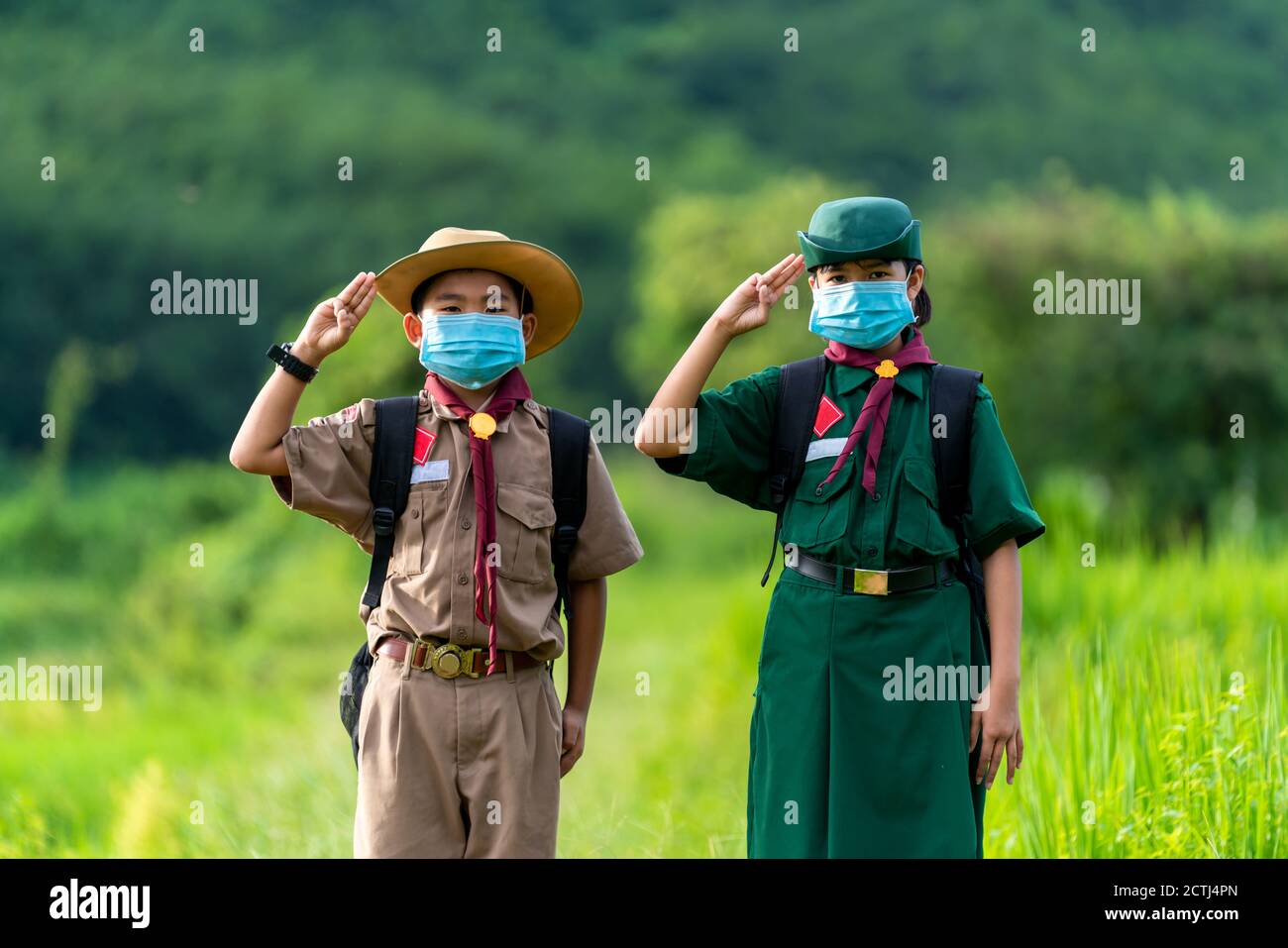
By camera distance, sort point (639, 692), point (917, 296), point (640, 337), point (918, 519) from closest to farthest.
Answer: point (918, 519)
point (917, 296)
point (639, 692)
point (640, 337)

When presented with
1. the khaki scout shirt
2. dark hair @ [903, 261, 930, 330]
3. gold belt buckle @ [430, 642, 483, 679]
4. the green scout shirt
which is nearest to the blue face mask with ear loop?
the khaki scout shirt

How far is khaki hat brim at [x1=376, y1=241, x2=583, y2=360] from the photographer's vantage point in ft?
12.5

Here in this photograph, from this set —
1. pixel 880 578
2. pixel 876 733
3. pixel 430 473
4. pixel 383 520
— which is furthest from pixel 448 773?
pixel 880 578

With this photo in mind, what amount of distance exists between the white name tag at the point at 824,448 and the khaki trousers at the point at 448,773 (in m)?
0.92

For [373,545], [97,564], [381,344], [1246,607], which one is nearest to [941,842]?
[373,545]

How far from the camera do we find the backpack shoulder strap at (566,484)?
151 inches

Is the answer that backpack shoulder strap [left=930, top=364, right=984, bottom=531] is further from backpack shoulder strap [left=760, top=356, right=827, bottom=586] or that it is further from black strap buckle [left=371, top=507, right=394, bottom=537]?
black strap buckle [left=371, top=507, right=394, bottom=537]

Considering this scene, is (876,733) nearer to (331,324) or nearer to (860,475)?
(860,475)

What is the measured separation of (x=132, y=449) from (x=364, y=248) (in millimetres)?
5431

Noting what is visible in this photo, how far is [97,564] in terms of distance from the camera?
17969 millimetres

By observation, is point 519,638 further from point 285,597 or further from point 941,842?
point 285,597

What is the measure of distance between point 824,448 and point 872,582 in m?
0.35

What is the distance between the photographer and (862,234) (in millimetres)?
3787

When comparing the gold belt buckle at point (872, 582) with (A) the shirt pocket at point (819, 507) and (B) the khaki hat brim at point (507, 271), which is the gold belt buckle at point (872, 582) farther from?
(B) the khaki hat brim at point (507, 271)
